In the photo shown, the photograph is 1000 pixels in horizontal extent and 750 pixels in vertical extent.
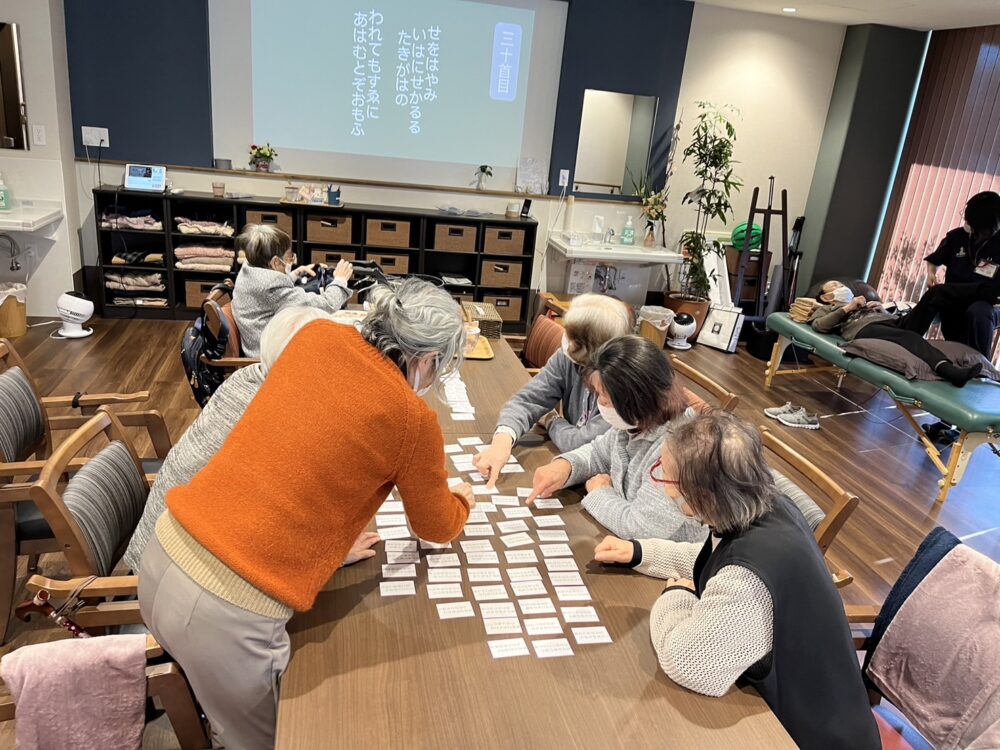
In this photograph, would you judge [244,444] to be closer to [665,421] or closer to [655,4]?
[665,421]

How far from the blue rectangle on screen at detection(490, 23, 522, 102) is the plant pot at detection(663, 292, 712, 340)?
7.35 ft

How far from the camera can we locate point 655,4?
5695 millimetres

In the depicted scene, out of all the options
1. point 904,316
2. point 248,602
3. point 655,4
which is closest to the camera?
point 248,602

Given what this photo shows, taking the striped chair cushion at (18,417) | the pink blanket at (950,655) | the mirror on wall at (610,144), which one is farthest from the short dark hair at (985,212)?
the striped chair cushion at (18,417)

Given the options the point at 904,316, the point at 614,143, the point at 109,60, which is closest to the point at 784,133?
the point at 614,143

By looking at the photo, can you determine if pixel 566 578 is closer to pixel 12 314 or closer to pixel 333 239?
pixel 333 239

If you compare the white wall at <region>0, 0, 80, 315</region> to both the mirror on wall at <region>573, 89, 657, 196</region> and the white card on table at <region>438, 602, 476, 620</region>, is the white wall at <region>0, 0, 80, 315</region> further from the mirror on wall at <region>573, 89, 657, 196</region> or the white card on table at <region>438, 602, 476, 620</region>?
the white card on table at <region>438, 602, 476, 620</region>

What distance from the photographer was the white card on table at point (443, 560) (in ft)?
5.08

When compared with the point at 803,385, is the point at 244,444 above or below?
above

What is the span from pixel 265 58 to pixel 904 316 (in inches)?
199

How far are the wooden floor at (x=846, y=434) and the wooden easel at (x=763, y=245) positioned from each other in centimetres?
86

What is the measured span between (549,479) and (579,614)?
1.53 ft

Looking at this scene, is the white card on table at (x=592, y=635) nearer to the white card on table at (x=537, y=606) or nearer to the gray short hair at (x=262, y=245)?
the white card on table at (x=537, y=606)

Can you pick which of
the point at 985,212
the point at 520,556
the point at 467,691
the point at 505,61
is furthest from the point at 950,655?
the point at 505,61
